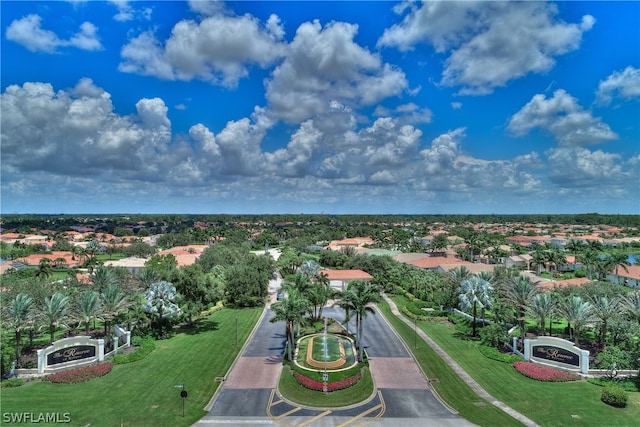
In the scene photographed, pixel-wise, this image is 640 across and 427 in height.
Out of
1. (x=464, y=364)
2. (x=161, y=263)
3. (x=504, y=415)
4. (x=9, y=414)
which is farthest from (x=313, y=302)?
(x=161, y=263)

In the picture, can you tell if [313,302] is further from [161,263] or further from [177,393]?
[161,263]

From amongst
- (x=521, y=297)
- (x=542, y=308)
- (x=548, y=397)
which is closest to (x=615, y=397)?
(x=548, y=397)

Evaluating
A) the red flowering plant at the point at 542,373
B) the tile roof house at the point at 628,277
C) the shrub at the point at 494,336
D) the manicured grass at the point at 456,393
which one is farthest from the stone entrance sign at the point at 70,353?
the tile roof house at the point at 628,277

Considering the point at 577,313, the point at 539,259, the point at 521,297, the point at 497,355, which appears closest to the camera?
the point at 577,313

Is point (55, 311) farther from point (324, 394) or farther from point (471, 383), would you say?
point (471, 383)

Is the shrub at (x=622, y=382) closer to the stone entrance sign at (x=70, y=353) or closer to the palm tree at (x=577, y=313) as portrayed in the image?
the palm tree at (x=577, y=313)

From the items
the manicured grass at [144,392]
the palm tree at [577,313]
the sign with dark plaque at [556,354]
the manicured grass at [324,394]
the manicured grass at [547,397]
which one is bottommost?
the manicured grass at [144,392]
